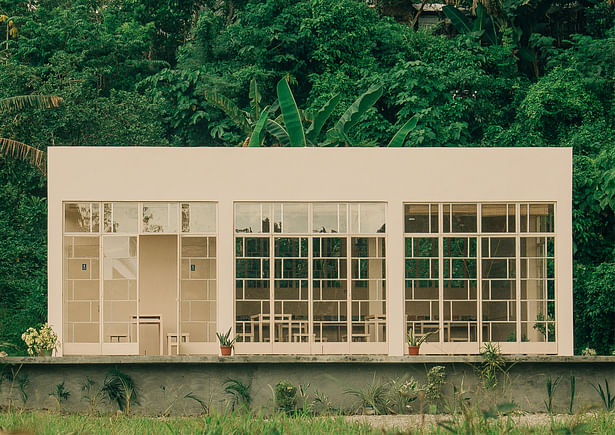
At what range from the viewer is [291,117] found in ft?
54.5

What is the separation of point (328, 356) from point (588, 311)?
26.9 ft

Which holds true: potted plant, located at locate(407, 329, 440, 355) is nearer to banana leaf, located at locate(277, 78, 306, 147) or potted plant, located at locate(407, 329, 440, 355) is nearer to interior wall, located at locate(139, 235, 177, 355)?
interior wall, located at locate(139, 235, 177, 355)

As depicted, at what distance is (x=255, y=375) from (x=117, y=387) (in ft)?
6.14

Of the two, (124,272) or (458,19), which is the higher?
(458,19)

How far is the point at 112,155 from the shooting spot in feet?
47.0

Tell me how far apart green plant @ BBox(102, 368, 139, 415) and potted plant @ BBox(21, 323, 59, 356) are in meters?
1.26

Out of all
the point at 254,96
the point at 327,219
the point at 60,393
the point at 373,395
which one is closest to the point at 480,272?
the point at 327,219

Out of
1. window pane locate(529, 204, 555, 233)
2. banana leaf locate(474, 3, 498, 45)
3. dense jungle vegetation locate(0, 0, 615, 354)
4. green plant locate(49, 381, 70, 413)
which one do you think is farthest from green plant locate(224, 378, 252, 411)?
banana leaf locate(474, 3, 498, 45)

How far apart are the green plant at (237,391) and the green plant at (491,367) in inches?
125

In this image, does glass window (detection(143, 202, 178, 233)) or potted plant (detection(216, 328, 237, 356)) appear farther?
glass window (detection(143, 202, 178, 233))

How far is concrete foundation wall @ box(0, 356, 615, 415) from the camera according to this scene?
12.9 meters

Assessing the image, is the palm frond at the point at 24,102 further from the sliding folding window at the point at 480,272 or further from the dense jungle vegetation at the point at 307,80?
the sliding folding window at the point at 480,272

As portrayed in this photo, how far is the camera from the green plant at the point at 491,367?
1267cm

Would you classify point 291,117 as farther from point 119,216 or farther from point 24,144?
point 24,144
